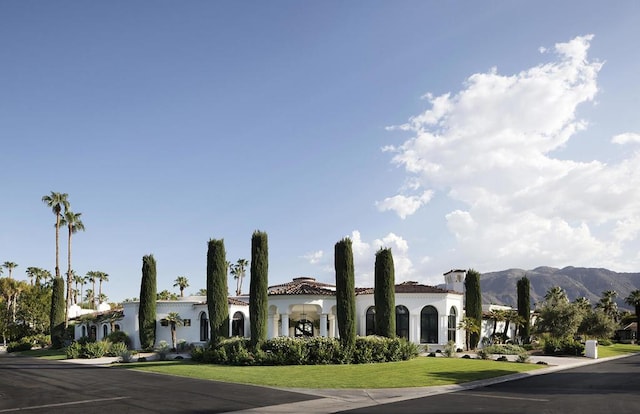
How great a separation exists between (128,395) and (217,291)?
16.9 metres

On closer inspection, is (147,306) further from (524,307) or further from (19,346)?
(524,307)

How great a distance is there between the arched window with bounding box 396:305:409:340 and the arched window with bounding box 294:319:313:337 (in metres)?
11.1

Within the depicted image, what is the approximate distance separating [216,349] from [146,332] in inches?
493

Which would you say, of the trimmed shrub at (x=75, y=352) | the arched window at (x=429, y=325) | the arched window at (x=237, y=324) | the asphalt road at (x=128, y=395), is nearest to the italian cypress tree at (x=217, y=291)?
the arched window at (x=237, y=324)

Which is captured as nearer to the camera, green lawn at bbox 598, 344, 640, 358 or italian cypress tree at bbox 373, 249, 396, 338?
italian cypress tree at bbox 373, 249, 396, 338

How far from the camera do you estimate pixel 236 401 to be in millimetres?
16938

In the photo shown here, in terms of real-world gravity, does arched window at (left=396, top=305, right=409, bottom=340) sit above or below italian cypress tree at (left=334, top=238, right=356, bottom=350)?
below

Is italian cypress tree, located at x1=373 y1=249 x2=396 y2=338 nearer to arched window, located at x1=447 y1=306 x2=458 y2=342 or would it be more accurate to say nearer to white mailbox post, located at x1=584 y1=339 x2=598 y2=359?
arched window, located at x1=447 y1=306 x2=458 y2=342

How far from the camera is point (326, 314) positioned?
4000 cm

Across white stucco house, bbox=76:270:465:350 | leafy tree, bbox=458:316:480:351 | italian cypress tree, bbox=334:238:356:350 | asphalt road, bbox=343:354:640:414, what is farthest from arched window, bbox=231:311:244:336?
asphalt road, bbox=343:354:640:414

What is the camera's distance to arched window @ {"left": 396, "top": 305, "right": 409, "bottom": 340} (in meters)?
39.7

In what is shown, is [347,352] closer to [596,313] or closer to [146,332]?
[146,332]

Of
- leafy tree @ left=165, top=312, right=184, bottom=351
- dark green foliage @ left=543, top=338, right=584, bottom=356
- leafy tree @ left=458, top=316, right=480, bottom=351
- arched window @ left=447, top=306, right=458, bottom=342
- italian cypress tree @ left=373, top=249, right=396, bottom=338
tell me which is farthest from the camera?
leafy tree @ left=165, top=312, right=184, bottom=351

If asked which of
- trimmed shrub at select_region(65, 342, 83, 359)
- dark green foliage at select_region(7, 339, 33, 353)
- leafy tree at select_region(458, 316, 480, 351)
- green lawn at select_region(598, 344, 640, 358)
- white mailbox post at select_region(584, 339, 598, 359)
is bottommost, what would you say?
green lawn at select_region(598, 344, 640, 358)
